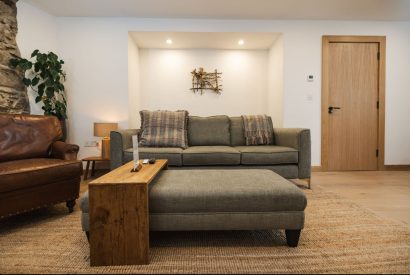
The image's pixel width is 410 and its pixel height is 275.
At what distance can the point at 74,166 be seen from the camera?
1.91 m

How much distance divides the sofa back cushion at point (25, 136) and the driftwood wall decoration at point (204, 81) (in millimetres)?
2334

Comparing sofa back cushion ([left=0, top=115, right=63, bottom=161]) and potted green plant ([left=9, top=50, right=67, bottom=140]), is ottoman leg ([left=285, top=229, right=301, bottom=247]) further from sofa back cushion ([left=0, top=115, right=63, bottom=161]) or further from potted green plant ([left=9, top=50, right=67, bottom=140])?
potted green plant ([left=9, top=50, right=67, bottom=140])

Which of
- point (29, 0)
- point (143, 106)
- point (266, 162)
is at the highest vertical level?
point (29, 0)

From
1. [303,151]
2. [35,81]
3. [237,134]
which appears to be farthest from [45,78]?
[303,151]

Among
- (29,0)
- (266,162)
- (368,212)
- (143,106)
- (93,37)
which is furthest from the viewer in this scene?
(143,106)

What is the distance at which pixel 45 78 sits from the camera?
3.02 metres

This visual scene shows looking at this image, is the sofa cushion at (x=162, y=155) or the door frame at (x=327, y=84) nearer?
the sofa cushion at (x=162, y=155)

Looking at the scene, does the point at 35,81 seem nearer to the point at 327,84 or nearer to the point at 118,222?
the point at 118,222

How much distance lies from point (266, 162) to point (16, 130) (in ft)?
8.00

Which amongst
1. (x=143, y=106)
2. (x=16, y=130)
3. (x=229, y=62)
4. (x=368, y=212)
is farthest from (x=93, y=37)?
(x=368, y=212)

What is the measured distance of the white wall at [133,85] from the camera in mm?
3495

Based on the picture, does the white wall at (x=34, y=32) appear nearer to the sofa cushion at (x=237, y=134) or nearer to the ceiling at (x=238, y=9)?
the ceiling at (x=238, y=9)

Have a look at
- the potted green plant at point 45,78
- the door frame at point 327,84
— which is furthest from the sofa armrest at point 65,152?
the door frame at point 327,84

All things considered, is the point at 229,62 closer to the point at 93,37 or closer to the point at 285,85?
the point at 285,85
